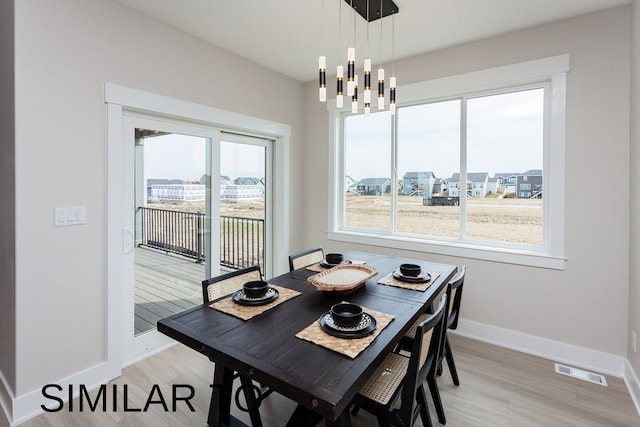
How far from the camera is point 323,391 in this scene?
1.03 m

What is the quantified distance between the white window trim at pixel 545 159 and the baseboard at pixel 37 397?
9.00 ft

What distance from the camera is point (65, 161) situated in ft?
6.94

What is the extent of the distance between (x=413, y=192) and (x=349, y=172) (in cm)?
88

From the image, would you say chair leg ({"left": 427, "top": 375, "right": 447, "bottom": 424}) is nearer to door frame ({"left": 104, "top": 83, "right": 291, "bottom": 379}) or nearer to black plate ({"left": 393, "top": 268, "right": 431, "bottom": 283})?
black plate ({"left": 393, "top": 268, "right": 431, "bottom": 283})

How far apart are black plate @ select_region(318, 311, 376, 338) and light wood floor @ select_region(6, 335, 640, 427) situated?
0.91 meters

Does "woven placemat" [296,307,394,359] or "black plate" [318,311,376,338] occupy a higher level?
"black plate" [318,311,376,338]

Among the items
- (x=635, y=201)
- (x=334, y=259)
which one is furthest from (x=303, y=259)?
(x=635, y=201)

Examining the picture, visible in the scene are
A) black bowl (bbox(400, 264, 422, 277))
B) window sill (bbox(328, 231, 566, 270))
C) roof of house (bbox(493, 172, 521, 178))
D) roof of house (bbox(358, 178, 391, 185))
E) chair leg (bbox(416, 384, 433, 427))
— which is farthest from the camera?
roof of house (bbox(358, 178, 391, 185))

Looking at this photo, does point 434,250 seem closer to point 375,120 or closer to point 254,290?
point 375,120

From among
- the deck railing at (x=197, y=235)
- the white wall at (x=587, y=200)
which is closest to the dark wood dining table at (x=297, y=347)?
the white wall at (x=587, y=200)

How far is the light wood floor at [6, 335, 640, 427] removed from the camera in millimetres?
1949

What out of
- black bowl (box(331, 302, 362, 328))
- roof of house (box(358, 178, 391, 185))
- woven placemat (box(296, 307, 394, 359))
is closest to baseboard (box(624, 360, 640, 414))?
woven placemat (box(296, 307, 394, 359))

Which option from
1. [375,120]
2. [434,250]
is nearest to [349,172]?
[375,120]

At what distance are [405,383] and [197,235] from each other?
2.46 m
